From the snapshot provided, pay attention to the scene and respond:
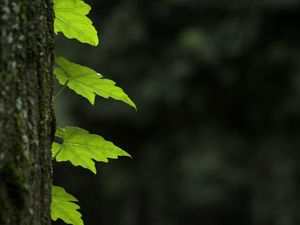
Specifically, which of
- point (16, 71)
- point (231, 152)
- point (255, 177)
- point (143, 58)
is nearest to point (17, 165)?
point (16, 71)

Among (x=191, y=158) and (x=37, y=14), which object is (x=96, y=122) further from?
(x=37, y=14)

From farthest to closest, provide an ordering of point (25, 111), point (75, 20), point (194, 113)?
point (194, 113), point (75, 20), point (25, 111)

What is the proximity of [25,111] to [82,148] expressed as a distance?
377 mm

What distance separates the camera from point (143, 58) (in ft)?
47.3

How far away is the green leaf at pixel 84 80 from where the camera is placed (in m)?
1.38

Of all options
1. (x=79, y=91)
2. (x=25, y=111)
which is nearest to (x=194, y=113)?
(x=79, y=91)

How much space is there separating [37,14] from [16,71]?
0.41 ft

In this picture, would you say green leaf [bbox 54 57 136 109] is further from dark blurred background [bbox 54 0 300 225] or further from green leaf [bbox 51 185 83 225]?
dark blurred background [bbox 54 0 300 225]

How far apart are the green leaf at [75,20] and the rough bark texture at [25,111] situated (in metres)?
0.18

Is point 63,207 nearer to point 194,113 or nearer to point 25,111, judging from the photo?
point 25,111

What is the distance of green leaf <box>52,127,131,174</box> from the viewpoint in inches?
54.9

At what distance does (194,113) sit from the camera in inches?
588

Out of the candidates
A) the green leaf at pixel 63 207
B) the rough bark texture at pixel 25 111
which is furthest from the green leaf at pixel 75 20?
the green leaf at pixel 63 207

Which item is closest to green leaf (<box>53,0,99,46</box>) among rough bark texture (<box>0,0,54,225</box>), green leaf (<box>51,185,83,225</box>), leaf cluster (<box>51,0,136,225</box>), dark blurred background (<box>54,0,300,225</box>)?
leaf cluster (<box>51,0,136,225</box>)
